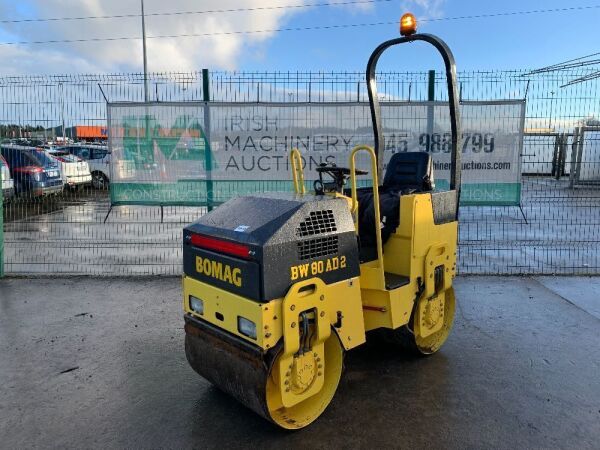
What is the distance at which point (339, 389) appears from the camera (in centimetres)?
370

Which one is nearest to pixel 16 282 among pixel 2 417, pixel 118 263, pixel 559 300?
pixel 118 263

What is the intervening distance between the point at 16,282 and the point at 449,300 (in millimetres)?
5454

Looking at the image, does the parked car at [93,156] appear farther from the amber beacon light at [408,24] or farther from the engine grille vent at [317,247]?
the engine grille vent at [317,247]

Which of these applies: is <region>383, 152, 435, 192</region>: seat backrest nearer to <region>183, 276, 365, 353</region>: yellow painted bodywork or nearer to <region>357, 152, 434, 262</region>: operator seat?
<region>357, 152, 434, 262</region>: operator seat

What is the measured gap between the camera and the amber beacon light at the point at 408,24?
12.5 ft

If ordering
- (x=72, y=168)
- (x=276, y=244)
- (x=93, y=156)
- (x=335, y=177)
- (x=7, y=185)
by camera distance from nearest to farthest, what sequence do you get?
1. (x=276, y=244)
2. (x=335, y=177)
3. (x=7, y=185)
4. (x=72, y=168)
5. (x=93, y=156)

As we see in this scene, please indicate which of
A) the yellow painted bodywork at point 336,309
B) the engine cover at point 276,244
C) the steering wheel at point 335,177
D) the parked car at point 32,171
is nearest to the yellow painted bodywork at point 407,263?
the yellow painted bodywork at point 336,309

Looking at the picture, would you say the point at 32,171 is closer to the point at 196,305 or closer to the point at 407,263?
the point at 196,305

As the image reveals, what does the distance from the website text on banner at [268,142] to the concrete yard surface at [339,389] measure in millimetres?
1982

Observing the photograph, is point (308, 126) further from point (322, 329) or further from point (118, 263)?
point (322, 329)

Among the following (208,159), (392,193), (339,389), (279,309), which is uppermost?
(208,159)

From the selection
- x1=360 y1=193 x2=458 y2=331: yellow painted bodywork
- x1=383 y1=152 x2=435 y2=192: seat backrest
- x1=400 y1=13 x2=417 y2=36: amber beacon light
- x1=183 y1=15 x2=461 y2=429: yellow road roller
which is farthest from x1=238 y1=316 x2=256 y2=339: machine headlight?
x1=400 y1=13 x2=417 y2=36: amber beacon light

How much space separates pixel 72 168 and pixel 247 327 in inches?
537

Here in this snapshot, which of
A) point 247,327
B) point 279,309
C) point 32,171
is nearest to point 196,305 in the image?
point 247,327
